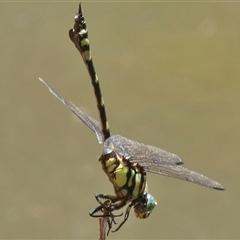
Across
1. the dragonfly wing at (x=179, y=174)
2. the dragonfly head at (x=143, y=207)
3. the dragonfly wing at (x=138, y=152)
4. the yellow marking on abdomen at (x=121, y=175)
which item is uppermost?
the dragonfly wing at (x=138, y=152)

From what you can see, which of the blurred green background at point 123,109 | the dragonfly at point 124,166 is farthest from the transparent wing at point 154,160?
the blurred green background at point 123,109

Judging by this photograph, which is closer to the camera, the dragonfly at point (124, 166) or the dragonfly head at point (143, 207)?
the dragonfly at point (124, 166)

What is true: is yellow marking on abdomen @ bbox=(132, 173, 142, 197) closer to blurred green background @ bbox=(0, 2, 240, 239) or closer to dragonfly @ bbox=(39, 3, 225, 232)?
dragonfly @ bbox=(39, 3, 225, 232)

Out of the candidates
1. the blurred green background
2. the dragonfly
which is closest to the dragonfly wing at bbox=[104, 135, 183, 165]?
the dragonfly

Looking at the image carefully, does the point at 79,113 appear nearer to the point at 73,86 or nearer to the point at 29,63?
the point at 73,86

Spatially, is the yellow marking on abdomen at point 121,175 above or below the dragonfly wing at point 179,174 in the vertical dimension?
below

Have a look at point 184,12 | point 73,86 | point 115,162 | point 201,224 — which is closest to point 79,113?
point 115,162

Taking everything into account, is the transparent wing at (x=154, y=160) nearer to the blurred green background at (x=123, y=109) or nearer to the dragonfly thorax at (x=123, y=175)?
the dragonfly thorax at (x=123, y=175)

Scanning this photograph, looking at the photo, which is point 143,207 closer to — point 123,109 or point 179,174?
point 179,174

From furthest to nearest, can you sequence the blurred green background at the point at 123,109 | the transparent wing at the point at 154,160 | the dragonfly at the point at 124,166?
the blurred green background at the point at 123,109, the transparent wing at the point at 154,160, the dragonfly at the point at 124,166
